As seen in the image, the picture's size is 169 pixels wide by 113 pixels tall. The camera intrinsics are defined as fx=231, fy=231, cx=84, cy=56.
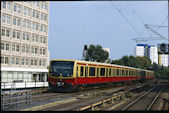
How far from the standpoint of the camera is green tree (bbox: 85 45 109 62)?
6594 centimetres

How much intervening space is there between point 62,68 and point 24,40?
33439 millimetres

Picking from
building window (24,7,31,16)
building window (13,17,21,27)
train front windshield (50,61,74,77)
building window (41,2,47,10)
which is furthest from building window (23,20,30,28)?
train front windshield (50,61,74,77)

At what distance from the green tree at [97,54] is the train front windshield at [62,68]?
4397cm

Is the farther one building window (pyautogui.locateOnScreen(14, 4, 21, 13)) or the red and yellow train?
building window (pyautogui.locateOnScreen(14, 4, 21, 13))

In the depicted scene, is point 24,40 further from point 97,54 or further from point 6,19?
point 97,54

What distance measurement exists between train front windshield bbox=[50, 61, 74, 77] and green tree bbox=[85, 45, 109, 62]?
144 feet

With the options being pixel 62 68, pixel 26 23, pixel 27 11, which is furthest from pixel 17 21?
pixel 62 68

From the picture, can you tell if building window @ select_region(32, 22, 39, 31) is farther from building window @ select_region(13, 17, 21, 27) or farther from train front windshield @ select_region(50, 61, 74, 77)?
train front windshield @ select_region(50, 61, 74, 77)

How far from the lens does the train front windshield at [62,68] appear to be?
2109 cm

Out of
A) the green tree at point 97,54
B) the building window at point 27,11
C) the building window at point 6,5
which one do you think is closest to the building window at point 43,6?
the building window at point 27,11

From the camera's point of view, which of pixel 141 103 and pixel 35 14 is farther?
pixel 35 14

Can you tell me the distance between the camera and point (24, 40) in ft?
172

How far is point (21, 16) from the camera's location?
51438 millimetres

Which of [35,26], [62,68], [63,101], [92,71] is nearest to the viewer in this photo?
[63,101]
